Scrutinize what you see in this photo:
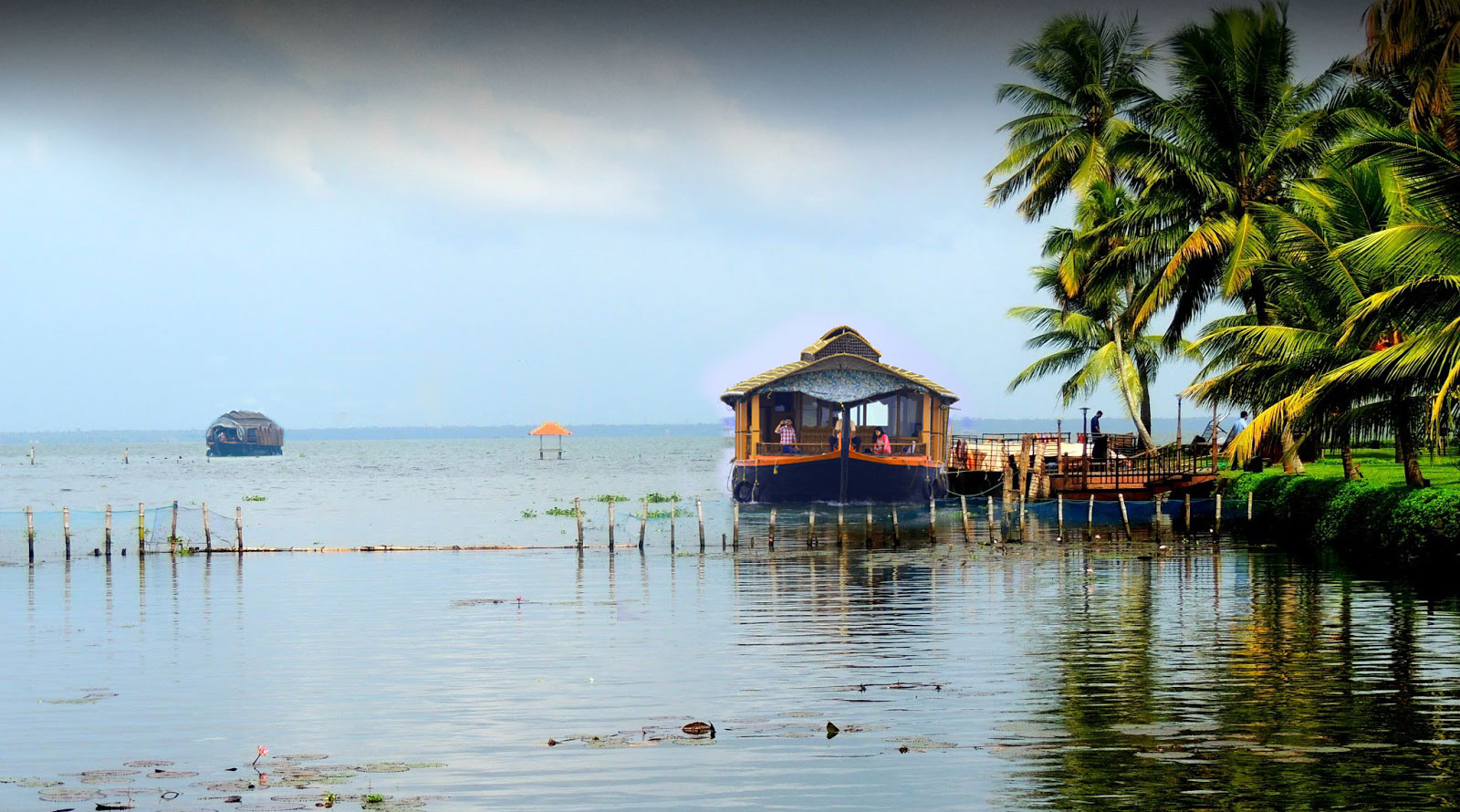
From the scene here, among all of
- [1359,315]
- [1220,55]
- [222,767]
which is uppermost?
[1220,55]

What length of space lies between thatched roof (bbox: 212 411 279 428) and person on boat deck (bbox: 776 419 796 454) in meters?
114

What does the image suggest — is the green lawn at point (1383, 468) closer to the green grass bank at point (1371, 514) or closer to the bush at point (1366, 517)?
the green grass bank at point (1371, 514)

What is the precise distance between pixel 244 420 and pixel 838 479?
117354mm

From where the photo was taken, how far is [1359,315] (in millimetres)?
23047

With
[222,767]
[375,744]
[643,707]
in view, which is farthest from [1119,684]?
[222,767]

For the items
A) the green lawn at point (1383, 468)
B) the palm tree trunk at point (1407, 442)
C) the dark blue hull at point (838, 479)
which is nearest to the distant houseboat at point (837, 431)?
the dark blue hull at point (838, 479)

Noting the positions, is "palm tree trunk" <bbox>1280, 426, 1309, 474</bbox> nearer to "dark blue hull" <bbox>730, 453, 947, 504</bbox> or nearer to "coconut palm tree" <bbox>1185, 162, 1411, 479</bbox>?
"coconut palm tree" <bbox>1185, 162, 1411, 479</bbox>

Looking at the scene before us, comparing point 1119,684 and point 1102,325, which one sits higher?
point 1102,325

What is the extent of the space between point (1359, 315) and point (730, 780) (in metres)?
15.4

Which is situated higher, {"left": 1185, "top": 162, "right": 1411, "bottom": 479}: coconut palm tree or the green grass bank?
{"left": 1185, "top": 162, "right": 1411, "bottom": 479}: coconut palm tree

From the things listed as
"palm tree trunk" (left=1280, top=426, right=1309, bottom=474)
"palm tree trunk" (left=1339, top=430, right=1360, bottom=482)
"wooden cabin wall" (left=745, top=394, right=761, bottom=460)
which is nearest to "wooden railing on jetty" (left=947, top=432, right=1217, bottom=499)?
"palm tree trunk" (left=1280, top=426, right=1309, bottom=474)

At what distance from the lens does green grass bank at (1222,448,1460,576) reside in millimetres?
26562

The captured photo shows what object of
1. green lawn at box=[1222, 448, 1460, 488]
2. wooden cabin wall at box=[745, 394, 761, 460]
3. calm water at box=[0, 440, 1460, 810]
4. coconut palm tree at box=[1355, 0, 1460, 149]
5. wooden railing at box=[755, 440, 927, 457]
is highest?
coconut palm tree at box=[1355, 0, 1460, 149]

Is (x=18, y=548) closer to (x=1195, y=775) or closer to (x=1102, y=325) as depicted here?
(x=1195, y=775)
